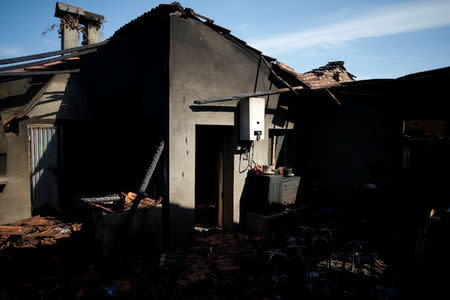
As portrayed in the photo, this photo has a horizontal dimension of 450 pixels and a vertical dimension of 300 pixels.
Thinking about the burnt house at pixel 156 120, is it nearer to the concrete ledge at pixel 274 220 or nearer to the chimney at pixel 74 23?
the chimney at pixel 74 23

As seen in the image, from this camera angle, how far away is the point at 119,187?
787 cm

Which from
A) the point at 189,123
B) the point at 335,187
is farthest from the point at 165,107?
the point at 335,187

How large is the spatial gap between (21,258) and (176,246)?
10.7 ft

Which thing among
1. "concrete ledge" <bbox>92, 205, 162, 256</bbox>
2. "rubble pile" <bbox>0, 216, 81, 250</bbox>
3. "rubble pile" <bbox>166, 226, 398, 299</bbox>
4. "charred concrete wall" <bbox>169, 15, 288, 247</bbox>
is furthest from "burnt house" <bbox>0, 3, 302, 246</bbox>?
"rubble pile" <bbox>166, 226, 398, 299</bbox>

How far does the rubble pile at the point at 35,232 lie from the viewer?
5.82 metres

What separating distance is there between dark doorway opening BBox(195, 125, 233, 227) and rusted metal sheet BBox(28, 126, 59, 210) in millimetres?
4873

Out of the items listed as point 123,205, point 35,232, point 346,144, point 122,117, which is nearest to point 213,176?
point 122,117

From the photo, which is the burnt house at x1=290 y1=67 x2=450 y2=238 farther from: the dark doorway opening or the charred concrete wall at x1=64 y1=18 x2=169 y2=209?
the charred concrete wall at x1=64 y1=18 x2=169 y2=209

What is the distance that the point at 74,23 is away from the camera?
1029 cm

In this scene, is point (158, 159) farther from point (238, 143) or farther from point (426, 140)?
point (426, 140)

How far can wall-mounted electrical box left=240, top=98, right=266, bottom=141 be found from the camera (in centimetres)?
652

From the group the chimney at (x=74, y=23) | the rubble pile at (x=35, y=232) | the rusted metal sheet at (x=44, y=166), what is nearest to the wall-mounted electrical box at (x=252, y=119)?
the rubble pile at (x=35, y=232)

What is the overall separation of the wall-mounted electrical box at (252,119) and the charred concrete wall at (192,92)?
23 cm

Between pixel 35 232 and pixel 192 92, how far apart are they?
5764 millimetres
